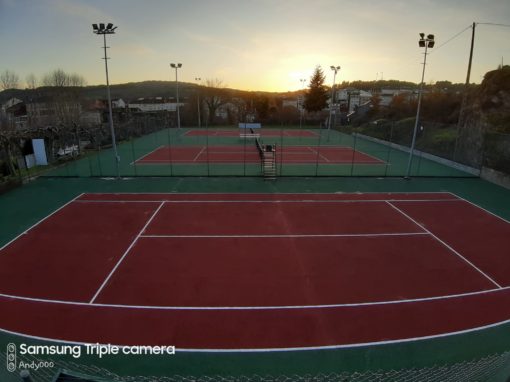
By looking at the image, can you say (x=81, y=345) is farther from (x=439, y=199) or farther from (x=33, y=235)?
(x=439, y=199)

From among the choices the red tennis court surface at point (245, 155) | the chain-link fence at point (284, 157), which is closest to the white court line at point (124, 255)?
the chain-link fence at point (284, 157)

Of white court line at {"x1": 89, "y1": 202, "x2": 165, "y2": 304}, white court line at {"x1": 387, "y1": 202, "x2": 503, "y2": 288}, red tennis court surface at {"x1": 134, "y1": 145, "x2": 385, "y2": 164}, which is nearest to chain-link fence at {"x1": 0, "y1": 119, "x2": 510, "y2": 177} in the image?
red tennis court surface at {"x1": 134, "y1": 145, "x2": 385, "y2": 164}

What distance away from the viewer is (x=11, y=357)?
6371mm

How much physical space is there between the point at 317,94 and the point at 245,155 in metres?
45.7

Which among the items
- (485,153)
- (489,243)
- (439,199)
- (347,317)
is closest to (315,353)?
(347,317)

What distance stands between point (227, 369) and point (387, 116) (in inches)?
2289

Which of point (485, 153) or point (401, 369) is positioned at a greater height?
point (485, 153)

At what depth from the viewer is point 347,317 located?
8336 mm

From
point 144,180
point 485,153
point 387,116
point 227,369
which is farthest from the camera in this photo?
point 387,116

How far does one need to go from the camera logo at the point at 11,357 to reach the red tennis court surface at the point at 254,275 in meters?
0.51

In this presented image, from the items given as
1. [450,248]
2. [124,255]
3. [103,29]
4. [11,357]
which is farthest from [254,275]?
[103,29]

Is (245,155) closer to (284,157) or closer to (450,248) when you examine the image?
(284,157)

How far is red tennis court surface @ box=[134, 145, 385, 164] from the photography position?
27.3m

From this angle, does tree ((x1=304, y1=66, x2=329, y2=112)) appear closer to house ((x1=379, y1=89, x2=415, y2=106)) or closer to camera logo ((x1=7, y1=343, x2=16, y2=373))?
house ((x1=379, y1=89, x2=415, y2=106))
